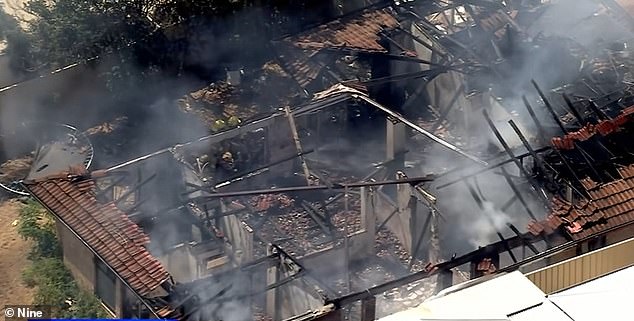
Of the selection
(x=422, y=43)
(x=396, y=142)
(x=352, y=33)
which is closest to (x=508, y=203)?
(x=396, y=142)

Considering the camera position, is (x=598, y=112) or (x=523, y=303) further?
(x=598, y=112)

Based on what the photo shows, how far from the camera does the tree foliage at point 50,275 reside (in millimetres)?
15906

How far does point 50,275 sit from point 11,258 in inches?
67.5

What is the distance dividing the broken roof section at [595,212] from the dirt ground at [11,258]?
9718 mm

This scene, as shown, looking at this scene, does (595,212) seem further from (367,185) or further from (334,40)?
(334,40)

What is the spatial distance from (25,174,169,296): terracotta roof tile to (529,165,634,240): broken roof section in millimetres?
6456

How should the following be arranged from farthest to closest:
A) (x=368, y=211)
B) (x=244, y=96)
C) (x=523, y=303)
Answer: (x=244, y=96)
(x=368, y=211)
(x=523, y=303)

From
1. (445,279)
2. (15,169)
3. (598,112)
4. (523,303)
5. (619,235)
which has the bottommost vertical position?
(523,303)

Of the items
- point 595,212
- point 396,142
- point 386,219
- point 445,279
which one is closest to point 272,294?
point 445,279

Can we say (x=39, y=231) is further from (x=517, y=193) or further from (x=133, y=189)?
(x=517, y=193)

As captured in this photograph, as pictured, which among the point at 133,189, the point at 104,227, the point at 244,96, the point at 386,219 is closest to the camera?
the point at 104,227

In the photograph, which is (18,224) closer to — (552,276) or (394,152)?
(394,152)

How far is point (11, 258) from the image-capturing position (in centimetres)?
1802

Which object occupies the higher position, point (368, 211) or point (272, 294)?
point (368, 211)
